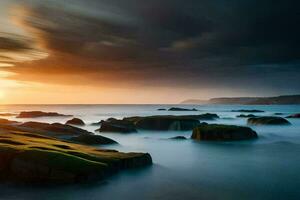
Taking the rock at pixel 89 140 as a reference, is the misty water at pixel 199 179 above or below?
below

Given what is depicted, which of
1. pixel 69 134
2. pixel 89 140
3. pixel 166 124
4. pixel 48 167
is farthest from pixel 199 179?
pixel 166 124

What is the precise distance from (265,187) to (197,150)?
987 inches

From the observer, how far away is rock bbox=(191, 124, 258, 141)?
69375 millimetres

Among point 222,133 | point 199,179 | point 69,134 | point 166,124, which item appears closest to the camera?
point 199,179

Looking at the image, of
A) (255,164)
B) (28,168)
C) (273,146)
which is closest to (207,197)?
(28,168)

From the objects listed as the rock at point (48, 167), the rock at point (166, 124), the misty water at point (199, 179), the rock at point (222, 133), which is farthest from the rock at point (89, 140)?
the rock at point (166, 124)

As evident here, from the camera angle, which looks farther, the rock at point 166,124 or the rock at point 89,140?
the rock at point 166,124

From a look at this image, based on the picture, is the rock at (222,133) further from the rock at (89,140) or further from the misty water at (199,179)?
the rock at (89,140)

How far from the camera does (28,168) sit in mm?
31281

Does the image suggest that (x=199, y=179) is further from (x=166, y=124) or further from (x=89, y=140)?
(x=166, y=124)

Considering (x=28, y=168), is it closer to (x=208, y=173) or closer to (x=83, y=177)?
(x=83, y=177)

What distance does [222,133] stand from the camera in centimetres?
6969

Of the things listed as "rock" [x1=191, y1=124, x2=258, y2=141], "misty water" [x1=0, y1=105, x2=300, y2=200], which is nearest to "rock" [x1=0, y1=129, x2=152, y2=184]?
"misty water" [x1=0, y1=105, x2=300, y2=200]

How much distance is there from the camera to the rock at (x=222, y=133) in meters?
69.4
